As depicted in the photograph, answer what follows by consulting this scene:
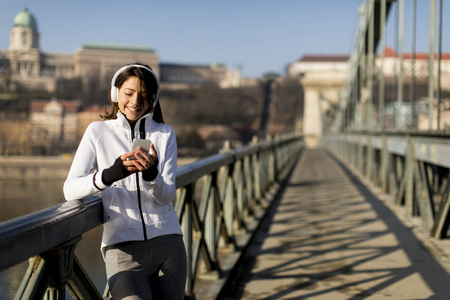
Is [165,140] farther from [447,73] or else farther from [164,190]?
[447,73]

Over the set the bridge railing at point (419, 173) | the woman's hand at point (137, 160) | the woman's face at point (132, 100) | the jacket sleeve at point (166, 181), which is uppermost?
the woman's face at point (132, 100)

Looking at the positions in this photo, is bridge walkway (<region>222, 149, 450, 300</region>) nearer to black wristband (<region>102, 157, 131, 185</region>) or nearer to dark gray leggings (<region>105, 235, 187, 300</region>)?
dark gray leggings (<region>105, 235, 187, 300</region>)

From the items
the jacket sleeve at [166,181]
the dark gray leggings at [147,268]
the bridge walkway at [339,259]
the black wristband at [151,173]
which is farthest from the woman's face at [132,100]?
the bridge walkway at [339,259]

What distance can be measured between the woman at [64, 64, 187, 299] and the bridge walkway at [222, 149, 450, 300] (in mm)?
1625

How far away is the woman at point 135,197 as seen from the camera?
1.82m

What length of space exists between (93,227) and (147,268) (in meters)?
0.22

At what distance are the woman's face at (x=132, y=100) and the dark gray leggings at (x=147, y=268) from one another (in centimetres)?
40

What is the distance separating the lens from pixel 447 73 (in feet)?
18.9

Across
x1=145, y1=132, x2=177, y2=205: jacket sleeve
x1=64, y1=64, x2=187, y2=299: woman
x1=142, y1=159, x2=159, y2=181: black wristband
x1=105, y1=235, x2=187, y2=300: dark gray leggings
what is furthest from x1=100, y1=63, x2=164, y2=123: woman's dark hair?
x1=105, y1=235, x2=187, y2=300: dark gray leggings

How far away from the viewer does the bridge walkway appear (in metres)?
3.51

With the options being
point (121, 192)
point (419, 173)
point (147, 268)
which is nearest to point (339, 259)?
point (419, 173)

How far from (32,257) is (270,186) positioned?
793cm

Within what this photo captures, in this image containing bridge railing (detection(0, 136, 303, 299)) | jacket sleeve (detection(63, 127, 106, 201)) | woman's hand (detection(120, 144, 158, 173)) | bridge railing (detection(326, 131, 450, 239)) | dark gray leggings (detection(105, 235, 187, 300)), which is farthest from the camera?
bridge railing (detection(326, 131, 450, 239))

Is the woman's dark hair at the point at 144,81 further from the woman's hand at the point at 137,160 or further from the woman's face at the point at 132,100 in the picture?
the woman's hand at the point at 137,160
